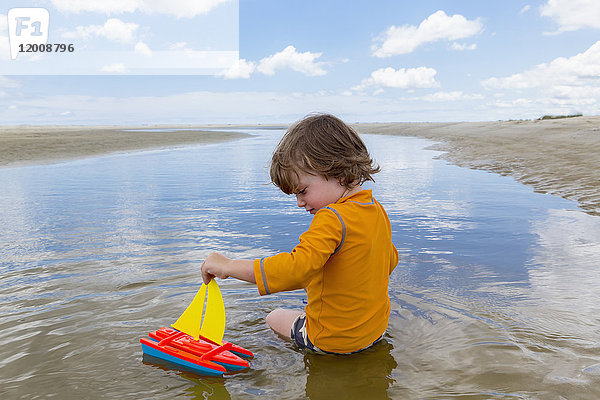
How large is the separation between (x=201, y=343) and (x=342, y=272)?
0.91 metres

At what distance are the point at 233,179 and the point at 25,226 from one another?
499cm

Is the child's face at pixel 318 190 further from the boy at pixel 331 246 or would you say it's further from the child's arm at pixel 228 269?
the child's arm at pixel 228 269

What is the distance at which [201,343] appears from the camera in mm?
2500

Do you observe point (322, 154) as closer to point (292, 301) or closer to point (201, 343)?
point (201, 343)

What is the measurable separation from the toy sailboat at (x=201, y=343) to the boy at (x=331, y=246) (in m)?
0.32

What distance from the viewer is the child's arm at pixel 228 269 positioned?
2.10m

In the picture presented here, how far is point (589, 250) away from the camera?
4230mm

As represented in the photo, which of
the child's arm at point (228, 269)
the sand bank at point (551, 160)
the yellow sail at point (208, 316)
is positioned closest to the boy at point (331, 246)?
the child's arm at point (228, 269)

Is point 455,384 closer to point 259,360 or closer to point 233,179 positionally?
point 259,360

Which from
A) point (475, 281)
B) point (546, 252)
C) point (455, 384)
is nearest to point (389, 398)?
point (455, 384)

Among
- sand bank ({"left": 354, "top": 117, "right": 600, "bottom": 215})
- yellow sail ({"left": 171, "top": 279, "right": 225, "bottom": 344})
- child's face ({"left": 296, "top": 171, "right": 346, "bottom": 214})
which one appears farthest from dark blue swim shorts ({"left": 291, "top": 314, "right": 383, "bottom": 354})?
sand bank ({"left": 354, "top": 117, "right": 600, "bottom": 215})

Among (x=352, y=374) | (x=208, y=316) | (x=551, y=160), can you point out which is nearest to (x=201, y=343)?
(x=208, y=316)

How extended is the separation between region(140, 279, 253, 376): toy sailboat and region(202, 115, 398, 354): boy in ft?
1.05

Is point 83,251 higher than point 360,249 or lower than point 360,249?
lower
